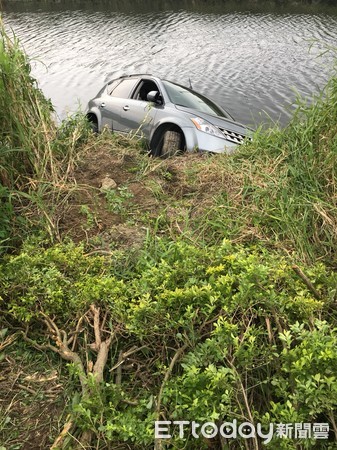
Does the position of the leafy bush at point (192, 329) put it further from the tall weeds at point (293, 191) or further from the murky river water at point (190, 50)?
the murky river water at point (190, 50)

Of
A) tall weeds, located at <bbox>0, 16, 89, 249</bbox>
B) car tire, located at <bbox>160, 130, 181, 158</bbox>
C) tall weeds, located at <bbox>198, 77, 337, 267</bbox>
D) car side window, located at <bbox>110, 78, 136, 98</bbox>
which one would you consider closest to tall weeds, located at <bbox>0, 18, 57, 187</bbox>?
tall weeds, located at <bbox>0, 16, 89, 249</bbox>

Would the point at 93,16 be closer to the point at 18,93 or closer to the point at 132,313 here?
the point at 18,93

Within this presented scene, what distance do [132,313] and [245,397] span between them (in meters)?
0.95

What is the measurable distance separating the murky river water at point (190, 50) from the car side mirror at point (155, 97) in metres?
3.28

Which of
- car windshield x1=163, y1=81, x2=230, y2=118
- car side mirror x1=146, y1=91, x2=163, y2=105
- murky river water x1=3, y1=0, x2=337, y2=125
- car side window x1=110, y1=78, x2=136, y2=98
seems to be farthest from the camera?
murky river water x1=3, y1=0, x2=337, y2=125

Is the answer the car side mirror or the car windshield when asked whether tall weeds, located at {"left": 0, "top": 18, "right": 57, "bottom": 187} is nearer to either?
the car side mirror

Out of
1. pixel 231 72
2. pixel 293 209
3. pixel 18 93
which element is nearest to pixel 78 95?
pixel 231 72

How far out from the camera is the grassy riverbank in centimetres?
221

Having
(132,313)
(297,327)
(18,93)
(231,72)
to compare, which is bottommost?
(231,72)

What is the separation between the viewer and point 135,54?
21.2m

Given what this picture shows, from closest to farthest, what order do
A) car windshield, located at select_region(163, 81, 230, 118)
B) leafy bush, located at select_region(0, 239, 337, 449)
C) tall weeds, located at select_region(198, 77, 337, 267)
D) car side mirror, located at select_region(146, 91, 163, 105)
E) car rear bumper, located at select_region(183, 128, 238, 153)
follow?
leafy bush, located at select_region(0, 239, 337, 449)
tall weeds, located at select_region(198, 77, 337, 267)
car rear bumper, located at select_region(183, 128, 238, 153)
car side mirror, located at select_region(146, 91, 163, 105)
car windshield, located at select_region(163, 81, 230, 118)

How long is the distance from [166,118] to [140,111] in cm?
99

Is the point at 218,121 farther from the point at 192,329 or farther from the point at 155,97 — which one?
the point at 192,329

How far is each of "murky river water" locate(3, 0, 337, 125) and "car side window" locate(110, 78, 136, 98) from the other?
5.64ft
